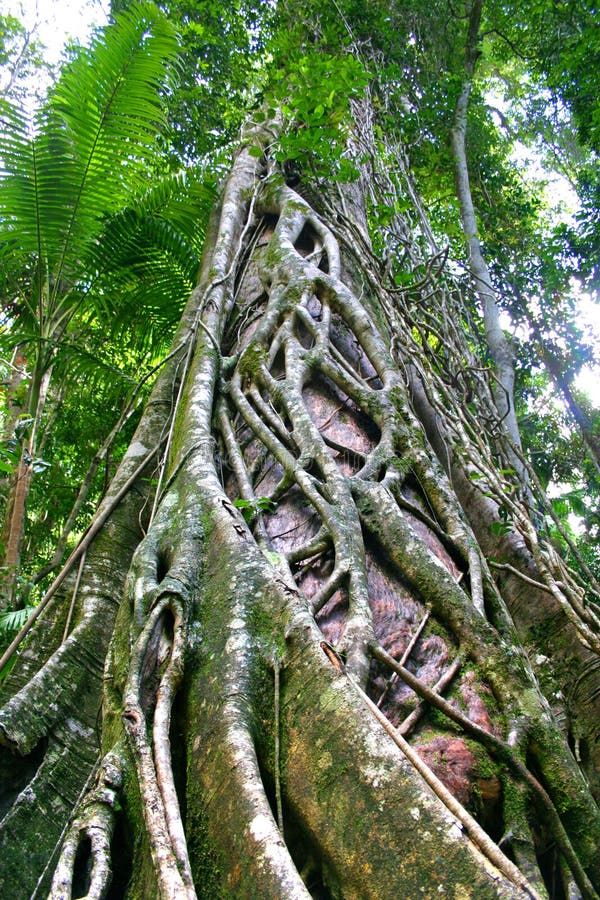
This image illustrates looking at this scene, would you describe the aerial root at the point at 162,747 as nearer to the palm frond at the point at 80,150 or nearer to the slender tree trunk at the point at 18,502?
the slender tree trunk at the point at 18,502

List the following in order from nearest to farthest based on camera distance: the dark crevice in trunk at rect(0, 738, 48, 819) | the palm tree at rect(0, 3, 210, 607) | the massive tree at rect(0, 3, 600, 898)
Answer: the massive tree at rect(0, 3, 600, 898)
the dark crevice in trunk at rect(0, 738, 48, 819)
the palm tree at rect(0, 3, 210, 607)

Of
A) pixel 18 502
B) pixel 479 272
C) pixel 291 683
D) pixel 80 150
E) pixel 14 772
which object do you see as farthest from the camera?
pixel 479 272

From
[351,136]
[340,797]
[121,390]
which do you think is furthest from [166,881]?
[351,136]

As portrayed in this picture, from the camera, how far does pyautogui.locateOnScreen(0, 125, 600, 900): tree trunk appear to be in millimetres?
1234

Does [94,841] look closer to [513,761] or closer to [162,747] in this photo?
[162,747]

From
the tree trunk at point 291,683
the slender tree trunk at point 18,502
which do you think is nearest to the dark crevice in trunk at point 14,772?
the tree trunk at point 291,683

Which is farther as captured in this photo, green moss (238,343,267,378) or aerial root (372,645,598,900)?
green moss (238,343,267,378)

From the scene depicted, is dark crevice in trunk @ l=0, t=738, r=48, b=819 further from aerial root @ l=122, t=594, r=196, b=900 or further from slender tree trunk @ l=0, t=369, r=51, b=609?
slender tree trunk @ l=0, t=369, r=51, b=609

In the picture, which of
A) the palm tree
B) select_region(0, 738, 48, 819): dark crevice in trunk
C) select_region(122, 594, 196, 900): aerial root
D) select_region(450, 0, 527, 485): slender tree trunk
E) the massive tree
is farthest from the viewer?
select_region(450, 0, 527, 485): slender tree trunk

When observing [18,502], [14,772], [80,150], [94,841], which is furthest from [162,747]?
[80,150]

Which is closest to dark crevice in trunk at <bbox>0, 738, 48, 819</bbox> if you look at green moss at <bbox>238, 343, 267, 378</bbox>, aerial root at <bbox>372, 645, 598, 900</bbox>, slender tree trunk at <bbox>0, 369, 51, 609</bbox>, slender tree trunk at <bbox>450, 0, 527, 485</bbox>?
aerial root at <bbox>372, 645, 598, 900</bbox>

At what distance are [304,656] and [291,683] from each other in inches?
2.8

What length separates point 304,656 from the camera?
60.4 inches

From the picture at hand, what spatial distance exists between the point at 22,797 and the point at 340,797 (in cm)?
99
